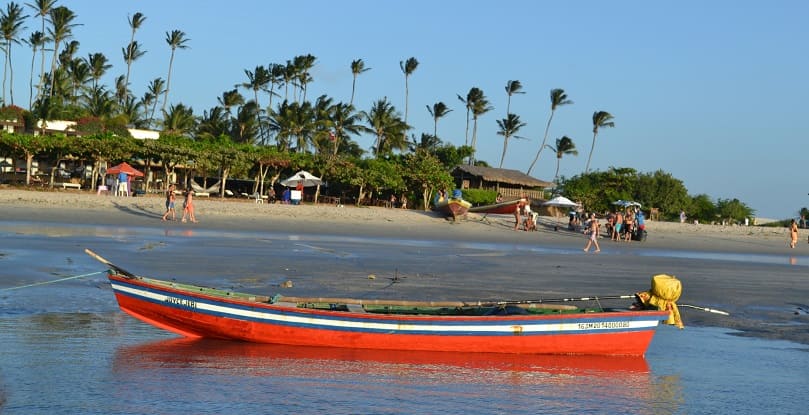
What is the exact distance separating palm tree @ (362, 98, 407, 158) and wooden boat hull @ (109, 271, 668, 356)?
65822 mm

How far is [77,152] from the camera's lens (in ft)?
152

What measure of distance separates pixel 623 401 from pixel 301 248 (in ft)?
54.2

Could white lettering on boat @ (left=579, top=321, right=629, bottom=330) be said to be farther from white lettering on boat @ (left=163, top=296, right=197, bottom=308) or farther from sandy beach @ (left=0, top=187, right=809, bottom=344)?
white lettering on boat @ (left=163, top=296, right=197, bottom=308)

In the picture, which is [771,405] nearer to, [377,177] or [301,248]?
[301,248]

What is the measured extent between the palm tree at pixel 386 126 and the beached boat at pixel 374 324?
6573 centimetres

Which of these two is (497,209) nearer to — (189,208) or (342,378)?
(189,208)

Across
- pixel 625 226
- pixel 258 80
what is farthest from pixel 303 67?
pixel 625 226

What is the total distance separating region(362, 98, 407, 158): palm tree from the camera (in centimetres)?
7756

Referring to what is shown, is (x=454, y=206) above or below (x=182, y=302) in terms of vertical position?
above

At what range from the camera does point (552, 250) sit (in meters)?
31.0

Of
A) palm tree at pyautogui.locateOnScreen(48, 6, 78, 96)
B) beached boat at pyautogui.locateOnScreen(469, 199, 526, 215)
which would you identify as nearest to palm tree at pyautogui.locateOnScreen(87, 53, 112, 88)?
palm tree at pyautogui.locateOnScreen(48, 6, 78, 96)

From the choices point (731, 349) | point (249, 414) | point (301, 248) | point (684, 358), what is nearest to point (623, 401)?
point (684, 358)

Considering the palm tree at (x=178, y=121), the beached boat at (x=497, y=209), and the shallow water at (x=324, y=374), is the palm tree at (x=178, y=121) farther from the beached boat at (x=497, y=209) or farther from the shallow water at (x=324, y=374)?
the shallow water at (x=324, y=374)

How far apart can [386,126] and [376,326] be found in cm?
6737
